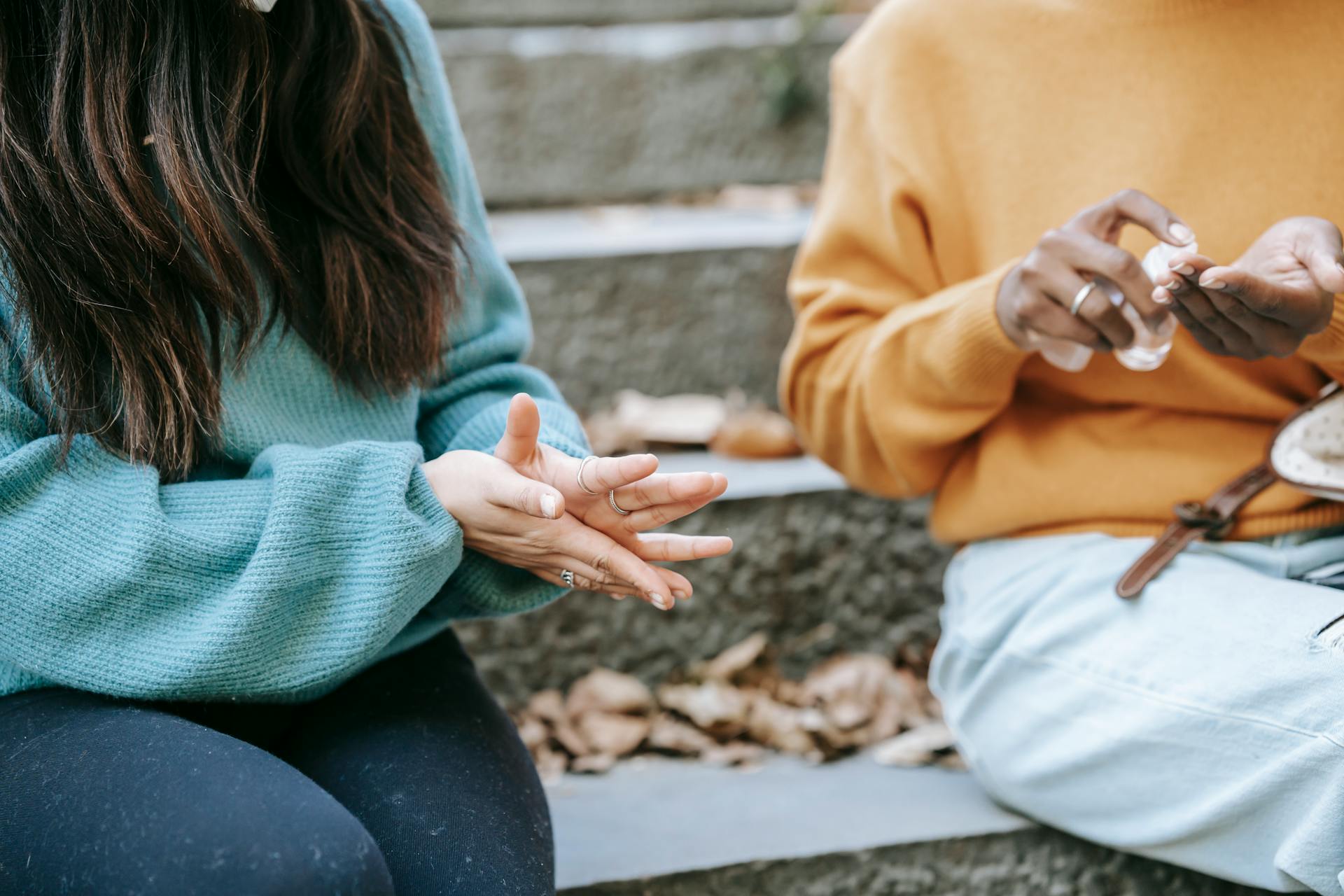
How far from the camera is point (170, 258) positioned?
2.44ft

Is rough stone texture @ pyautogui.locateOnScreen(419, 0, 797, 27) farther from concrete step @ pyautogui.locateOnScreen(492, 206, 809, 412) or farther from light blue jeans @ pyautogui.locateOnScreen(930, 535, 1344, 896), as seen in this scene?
light blue jeans @ pyautogui.locateOnScreen(930, 535, 1344, 896)

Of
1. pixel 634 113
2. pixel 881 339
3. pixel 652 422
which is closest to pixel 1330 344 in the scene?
pixel 881 339

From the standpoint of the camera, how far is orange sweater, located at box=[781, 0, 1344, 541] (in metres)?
0.93

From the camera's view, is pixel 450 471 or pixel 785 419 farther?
pixel 785 419

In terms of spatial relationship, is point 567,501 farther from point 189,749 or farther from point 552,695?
point 552,695

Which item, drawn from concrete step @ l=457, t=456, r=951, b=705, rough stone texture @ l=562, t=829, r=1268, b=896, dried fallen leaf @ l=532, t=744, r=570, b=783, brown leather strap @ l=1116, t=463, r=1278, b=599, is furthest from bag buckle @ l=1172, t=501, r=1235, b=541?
dried fallen leaf @ l=532, t=744, r=570, b=783

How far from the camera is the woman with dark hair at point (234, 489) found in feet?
2.28

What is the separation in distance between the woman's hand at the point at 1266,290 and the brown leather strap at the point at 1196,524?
136 millimetres

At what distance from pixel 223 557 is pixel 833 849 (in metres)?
0.57

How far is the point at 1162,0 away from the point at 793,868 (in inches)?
32.4

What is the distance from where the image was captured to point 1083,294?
33.2 inches

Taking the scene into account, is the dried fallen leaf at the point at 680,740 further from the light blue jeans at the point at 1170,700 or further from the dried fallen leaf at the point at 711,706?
the light blue jeans at the point at 1170,700

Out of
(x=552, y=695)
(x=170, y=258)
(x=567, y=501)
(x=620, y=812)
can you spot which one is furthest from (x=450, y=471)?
(x=552, y=695)

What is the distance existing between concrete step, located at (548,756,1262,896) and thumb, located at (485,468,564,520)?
38 centimetres
